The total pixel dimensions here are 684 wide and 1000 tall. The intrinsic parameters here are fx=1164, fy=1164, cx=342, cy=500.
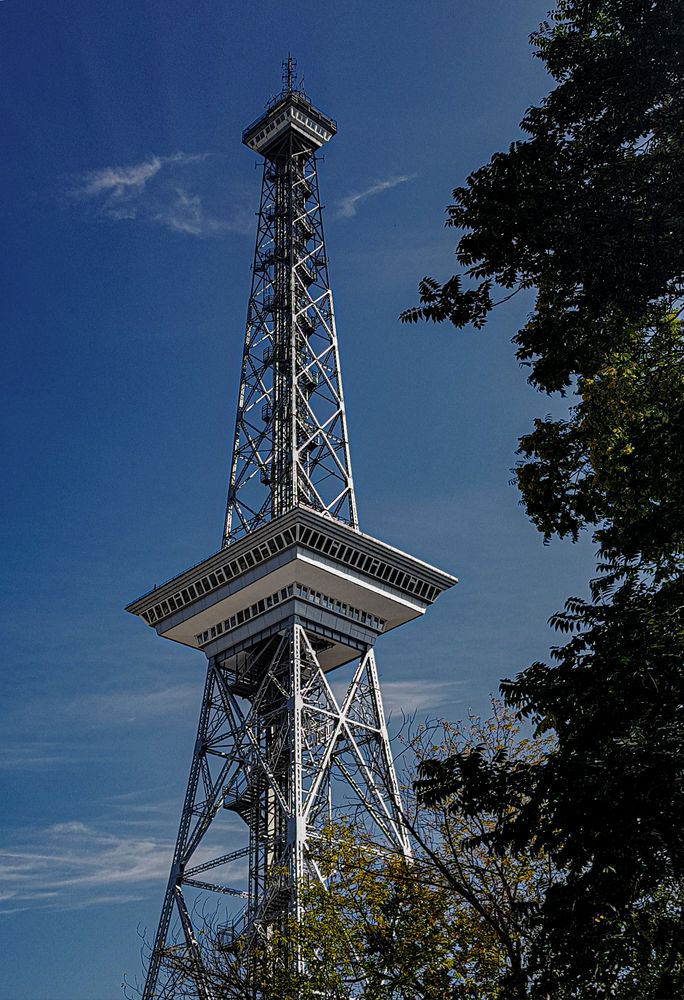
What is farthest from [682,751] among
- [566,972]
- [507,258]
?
[507,258]

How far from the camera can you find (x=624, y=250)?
1612 cm

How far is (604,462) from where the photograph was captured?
1562 cm

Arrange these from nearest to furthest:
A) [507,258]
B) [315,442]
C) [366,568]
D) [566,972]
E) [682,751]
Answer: [682,751] < [566,972] < [507,258] < [366,568] < [315,442]

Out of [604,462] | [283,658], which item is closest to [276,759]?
[283,658]

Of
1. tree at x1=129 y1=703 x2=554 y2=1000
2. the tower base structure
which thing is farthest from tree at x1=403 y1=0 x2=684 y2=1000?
the tower base structure

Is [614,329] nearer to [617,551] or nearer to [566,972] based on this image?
[617,551]

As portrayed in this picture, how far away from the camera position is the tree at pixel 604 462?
1310 cm

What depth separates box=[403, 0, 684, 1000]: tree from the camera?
43.0 ft

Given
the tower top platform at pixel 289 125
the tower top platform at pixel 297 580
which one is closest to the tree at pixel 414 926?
the tower top platform at pixel 297 580

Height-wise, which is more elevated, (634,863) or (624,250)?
(624,250)

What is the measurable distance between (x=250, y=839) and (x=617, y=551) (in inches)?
1490

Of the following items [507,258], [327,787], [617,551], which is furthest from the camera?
[327,787]

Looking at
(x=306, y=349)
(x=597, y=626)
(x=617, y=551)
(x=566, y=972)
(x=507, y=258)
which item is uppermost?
(x=306, y=349)

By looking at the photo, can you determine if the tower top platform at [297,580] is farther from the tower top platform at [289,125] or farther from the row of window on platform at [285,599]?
the tower top platform at [289,125]
